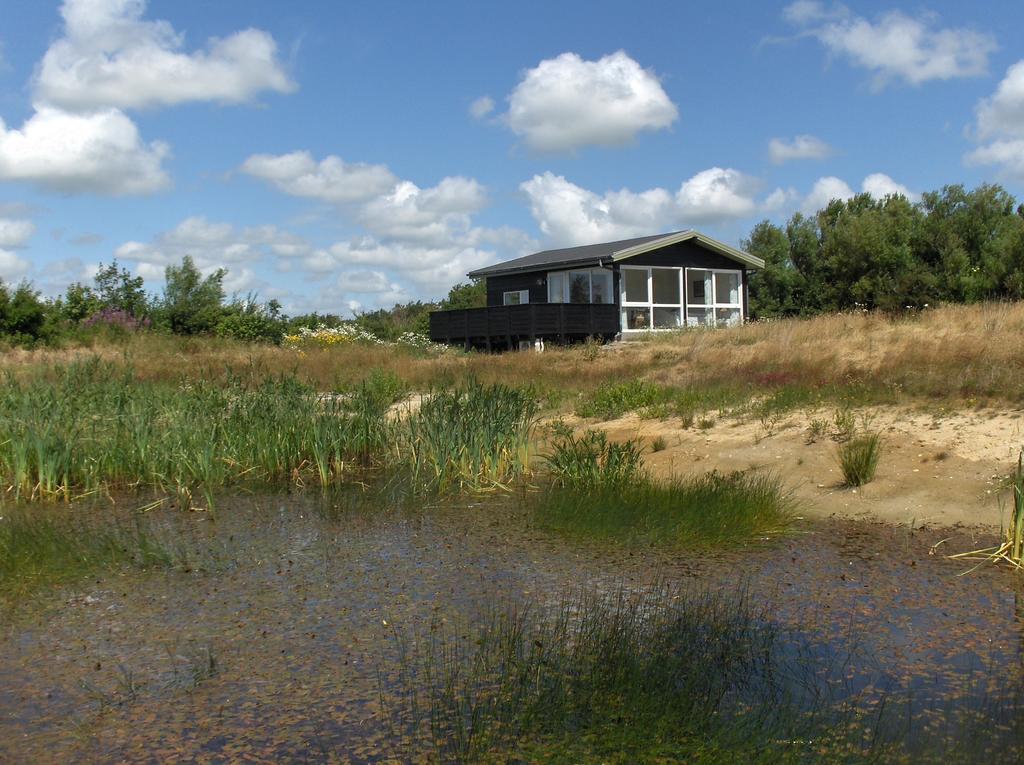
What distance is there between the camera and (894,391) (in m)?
14.0

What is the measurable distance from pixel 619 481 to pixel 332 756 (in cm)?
642

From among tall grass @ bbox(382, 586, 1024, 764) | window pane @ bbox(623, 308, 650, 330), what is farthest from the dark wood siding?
tall grass @ bbox(382, 586, 1024, 764)

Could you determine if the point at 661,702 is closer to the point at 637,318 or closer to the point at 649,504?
the point at 649,504

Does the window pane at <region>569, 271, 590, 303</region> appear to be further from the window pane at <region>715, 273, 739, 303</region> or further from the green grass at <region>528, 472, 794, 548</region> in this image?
the green grass at <region>528, 472, 794, 548</region>

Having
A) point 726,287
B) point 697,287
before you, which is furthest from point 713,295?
point 726,287

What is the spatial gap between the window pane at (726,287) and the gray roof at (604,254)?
0.99 metres

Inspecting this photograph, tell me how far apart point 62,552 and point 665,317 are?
93.5 feet

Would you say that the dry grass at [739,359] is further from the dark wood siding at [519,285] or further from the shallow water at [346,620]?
the dark wood siding at [519,285]

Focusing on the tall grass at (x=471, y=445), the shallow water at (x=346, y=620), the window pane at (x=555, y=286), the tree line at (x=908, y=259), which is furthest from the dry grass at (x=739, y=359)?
the tree line at (x=908, y=259)

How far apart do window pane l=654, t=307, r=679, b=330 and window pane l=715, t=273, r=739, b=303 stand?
2783 millimetres

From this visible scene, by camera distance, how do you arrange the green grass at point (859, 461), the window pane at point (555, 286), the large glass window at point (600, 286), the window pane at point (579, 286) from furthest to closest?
the window pane at point (555, 286) → the window pane at point (579, 286) → the large glass window at point (600, 286) → the green grass at point (859, 461)

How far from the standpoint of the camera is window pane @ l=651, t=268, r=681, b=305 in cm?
3725

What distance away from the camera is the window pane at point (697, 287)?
1446 inches

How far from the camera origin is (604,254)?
33125 millimetres
